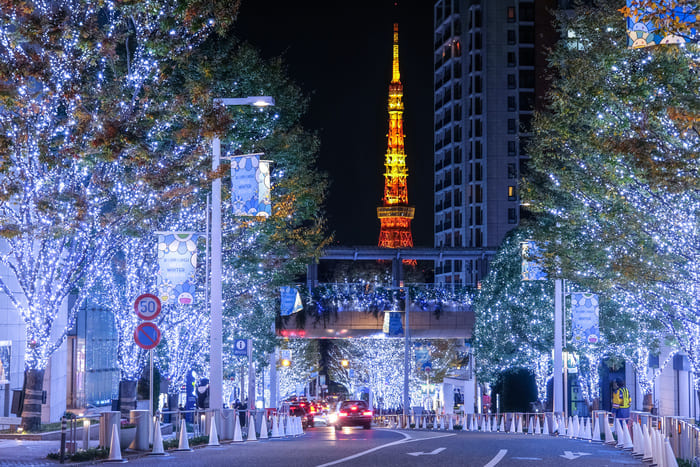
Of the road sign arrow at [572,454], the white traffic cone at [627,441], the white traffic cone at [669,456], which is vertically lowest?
the white traffic cone at [627,441]

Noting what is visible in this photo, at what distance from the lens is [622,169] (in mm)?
21250

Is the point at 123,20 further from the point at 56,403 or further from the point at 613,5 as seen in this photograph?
the point at 56,403

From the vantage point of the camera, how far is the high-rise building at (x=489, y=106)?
11544 cm

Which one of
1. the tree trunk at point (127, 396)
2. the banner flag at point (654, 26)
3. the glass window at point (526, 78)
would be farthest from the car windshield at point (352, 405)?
the glass window at point (526, 78)

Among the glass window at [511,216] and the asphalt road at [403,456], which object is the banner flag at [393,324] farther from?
the glass window at [511,216]

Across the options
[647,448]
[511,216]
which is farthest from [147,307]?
[511,216]

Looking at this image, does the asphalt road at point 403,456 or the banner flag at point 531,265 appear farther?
the banner flag at point 531,265

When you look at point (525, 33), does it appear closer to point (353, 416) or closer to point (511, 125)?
point (511, 125)

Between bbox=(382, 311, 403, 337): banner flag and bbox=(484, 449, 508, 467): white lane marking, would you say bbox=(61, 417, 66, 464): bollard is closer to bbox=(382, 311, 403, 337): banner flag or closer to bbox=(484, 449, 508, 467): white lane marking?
bbox=(484, 449, 508, 467): white lane marking

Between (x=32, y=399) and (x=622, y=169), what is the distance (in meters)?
14.5

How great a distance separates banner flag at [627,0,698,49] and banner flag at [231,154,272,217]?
12.1 meters

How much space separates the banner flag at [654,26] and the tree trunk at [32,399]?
16.1 m


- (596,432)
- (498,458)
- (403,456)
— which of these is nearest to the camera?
(498,458)

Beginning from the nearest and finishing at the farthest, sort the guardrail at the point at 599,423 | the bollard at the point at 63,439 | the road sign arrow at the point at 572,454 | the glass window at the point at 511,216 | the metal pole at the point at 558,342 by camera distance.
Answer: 1. the bollard at the point at 63,439
2. the guardrail at the point at 599,423
3. the road sign arrow at the point at 572,454
4. the metal pole at the point at 558,342
5. the glass window at the point at 511,216
